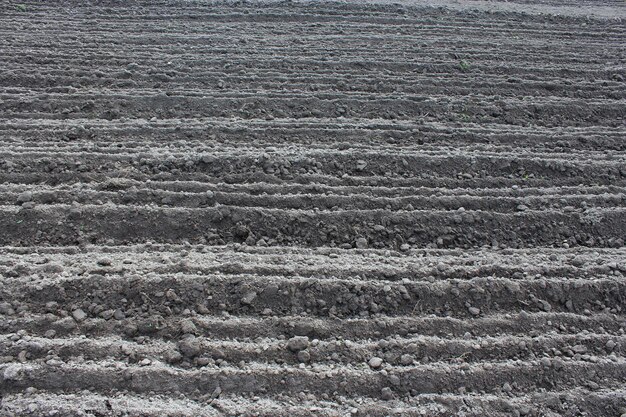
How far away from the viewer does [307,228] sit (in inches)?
177

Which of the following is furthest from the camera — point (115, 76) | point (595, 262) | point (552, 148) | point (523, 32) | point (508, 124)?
point (523, 32)

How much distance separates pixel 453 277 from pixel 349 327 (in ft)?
2.99

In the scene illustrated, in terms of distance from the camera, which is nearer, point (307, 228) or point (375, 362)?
point (375, 362)

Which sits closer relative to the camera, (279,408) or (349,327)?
(279,408)

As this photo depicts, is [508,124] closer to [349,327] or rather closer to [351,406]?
[349,327]

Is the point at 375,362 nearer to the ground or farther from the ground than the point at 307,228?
nearer to the ground

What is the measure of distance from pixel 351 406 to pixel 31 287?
7.40ft

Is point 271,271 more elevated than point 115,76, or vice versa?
point 115,76

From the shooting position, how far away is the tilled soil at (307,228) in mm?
3307

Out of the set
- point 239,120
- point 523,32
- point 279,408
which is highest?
point 523,32

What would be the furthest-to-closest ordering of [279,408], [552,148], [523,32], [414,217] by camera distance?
[523,32] < [552,148] < [414,217] < [279,408]

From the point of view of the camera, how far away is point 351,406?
3.18 m

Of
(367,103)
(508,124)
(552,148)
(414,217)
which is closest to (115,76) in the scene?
(367,103)

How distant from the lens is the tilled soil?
3.31 metres
